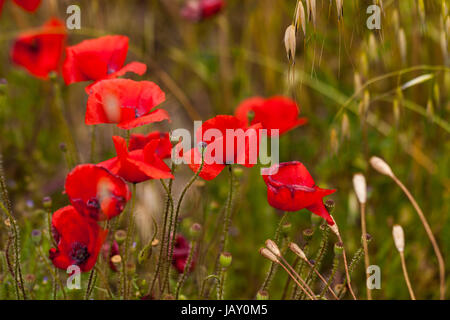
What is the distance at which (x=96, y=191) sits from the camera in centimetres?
Result: 74

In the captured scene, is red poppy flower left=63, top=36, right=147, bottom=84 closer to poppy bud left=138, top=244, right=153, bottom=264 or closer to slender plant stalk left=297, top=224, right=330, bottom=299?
poppy bud left=138, top=244, right=153, bottom=264

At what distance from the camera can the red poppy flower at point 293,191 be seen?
766 millimetres

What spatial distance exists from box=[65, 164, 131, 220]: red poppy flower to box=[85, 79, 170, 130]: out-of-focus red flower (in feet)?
0.28

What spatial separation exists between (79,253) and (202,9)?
1222mm

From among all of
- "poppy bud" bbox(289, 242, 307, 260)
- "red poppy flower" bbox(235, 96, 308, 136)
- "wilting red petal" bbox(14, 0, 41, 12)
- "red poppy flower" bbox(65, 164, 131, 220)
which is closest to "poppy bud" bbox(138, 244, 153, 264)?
"red poppy flower" bbox(65, 164, 131, 220)

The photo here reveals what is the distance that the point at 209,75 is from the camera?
1.79m

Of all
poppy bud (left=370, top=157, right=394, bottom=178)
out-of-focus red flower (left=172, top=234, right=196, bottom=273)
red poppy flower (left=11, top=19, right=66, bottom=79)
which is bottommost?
out-of-focus red flower (left=172, top=234, right=196, bottom=273)

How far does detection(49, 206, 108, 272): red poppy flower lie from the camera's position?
781 mm

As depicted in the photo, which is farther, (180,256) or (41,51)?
(41,51)

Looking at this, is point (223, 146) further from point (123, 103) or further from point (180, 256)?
point (180, 256)

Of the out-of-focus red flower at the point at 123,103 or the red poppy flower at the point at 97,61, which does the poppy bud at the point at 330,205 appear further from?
the red poppy flower at the point at 97,61

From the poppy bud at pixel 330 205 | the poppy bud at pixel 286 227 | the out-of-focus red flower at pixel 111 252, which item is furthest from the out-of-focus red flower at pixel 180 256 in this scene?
the poppy bud at pixel 330 205

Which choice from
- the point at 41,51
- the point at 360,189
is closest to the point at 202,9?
the point at 41,51

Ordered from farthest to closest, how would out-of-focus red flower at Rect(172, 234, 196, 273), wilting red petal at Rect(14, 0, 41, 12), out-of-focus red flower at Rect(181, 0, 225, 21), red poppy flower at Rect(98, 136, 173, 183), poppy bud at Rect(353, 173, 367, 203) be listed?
1. out-of-focus red flower at Rect(181, 0, 225, 21)
2. wilting red petal at Rect(14, 0, 41, 12)
3. out-of-focus red flower at Rect(172, 234, 196, 273)
4. poppy bud at Rect(353, 173, 367, 203)
5. red poppy flower at Rect(98, 136, 173, 183)
